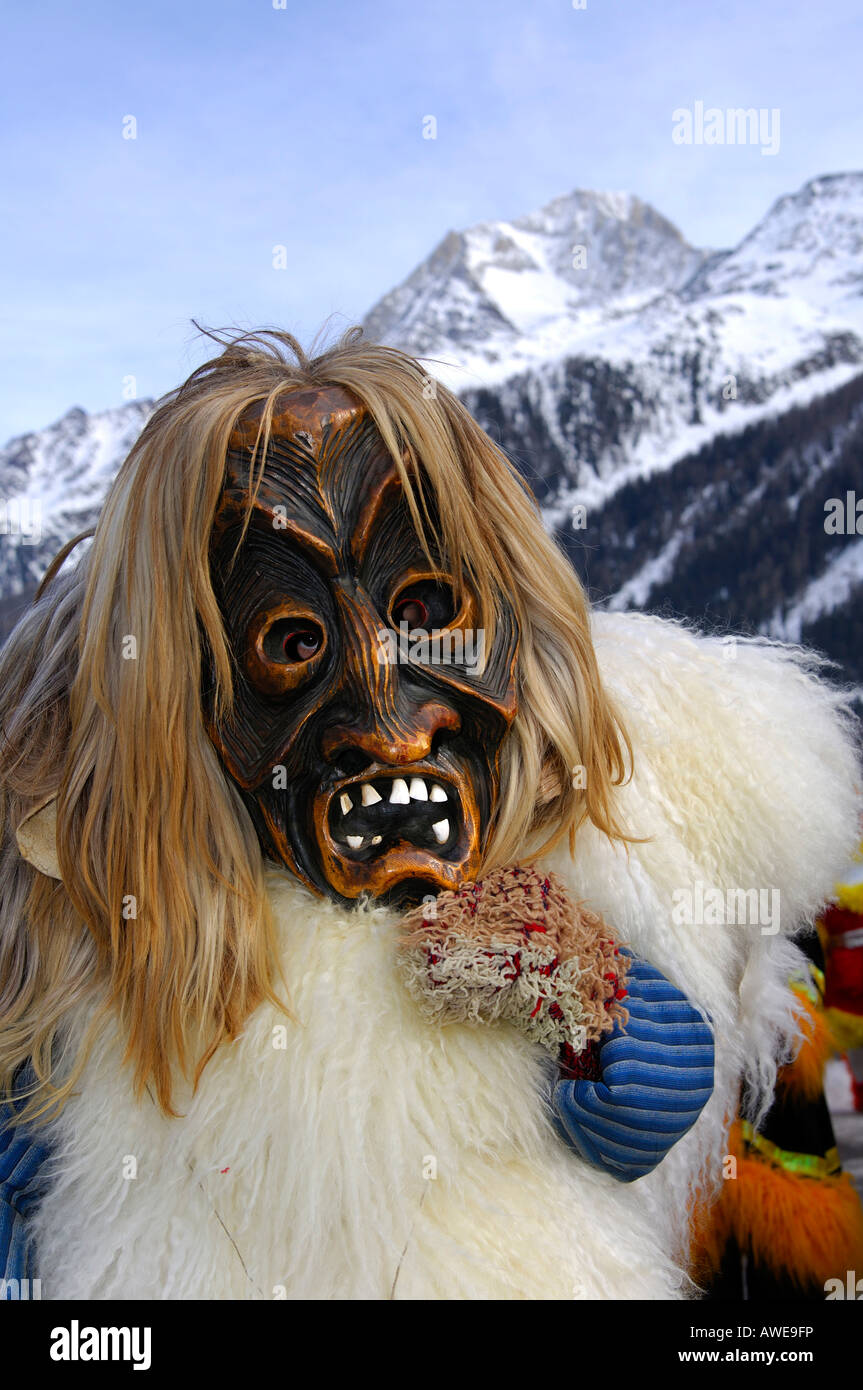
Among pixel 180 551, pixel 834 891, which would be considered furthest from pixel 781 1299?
pixel 180 551

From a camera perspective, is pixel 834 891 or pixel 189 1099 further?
pixel 834 891

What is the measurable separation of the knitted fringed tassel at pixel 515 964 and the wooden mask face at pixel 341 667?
0.19ft

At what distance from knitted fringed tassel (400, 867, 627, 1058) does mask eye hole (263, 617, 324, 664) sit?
0.27 meters

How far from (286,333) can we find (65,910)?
2.26 ft

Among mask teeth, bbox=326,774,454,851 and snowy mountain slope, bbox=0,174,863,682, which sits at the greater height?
snowy mountain slope, bbox=0,174,863,682

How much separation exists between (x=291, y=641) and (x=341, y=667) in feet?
0.22

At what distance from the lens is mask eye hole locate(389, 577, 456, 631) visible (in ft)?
3.17

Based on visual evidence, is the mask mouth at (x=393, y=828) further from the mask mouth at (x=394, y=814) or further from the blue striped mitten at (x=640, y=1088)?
the blue striped mitten at (x=640, y=1088)

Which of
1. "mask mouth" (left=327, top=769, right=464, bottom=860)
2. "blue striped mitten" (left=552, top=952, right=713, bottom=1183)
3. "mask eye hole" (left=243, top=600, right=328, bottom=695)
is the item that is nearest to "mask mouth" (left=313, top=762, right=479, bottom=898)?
"mask mouth" (left=327, top=769, right=464, bottom=860)

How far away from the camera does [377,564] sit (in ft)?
3.07

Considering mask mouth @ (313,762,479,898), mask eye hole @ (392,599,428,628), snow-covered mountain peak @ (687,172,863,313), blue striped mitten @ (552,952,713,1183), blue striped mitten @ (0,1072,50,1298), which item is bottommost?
blue striped mitten @ (0,1072,50,1298)

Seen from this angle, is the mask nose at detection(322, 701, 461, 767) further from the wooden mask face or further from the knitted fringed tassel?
the knitted fringed tassel

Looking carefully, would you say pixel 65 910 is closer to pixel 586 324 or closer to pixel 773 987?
pixel 773 987
